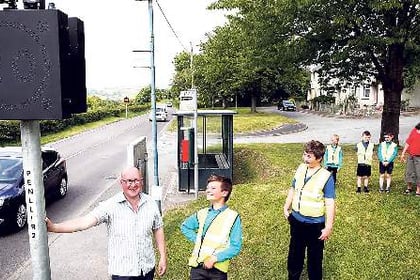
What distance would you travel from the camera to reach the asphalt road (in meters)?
A: 8.42

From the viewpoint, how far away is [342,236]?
747 centimetres

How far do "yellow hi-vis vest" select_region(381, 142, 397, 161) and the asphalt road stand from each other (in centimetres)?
756

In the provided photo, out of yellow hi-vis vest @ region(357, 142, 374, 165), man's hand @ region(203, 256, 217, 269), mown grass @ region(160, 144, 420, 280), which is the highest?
yellow hi-vis vest @ region(357, 142, 374, 165)

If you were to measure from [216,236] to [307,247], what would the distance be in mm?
1908

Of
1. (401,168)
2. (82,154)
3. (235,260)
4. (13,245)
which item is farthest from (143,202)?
(82,154)

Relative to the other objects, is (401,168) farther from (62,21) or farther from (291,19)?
(62,21)

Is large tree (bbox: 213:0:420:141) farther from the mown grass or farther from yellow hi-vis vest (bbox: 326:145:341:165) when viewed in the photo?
the mown grass

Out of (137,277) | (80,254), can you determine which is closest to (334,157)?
(80,254)

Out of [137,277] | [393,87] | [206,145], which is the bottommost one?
[206,145]

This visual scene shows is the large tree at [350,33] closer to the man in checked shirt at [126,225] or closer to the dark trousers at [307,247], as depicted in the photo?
the dark trousers at [307,247]

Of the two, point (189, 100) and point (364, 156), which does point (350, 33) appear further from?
point (364, 156)

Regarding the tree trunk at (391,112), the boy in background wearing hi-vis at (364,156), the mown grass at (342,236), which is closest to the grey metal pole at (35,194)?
the mown grass at (342,236)

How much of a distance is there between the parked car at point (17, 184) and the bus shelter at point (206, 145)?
3.60 m

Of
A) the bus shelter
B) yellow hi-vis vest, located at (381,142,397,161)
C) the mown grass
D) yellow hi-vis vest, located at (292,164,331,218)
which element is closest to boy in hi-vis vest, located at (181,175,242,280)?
yellow hi-vis vest, located at (292,164,331,218)
